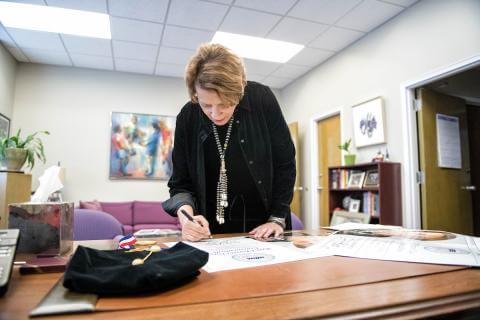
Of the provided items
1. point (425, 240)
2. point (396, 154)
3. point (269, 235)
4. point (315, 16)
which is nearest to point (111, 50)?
point (315, 16)

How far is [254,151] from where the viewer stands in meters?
1.27

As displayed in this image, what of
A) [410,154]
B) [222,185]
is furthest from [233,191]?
[410,154]

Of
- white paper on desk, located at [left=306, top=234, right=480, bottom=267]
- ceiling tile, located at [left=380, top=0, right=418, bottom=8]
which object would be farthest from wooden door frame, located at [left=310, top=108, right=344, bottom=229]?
white paper on desk, located at [left=306, top=234, right=480, bottom=267]

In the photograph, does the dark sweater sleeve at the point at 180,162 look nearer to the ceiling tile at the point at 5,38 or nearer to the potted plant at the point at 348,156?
the potted plant at the point at 348,156

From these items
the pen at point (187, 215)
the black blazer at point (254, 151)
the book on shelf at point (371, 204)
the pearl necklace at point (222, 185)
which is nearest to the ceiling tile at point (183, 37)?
the book on shelf at point (371, 204)

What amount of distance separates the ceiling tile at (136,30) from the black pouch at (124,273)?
3.71 m

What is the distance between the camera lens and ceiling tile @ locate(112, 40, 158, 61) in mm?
4254

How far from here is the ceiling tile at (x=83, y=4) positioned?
330 centimetres

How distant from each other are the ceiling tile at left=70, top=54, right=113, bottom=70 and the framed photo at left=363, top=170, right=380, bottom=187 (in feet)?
13.1

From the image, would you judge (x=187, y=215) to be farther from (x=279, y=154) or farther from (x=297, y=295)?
(x=297, y=295)

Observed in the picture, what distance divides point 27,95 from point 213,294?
221 inches

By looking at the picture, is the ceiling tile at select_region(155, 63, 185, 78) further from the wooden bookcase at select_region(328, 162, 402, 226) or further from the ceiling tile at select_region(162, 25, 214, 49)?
the wooden bookcase at select_region(328, 162, 402, 226)

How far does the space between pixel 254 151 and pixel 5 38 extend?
4526 mm

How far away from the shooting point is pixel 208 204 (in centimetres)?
128
